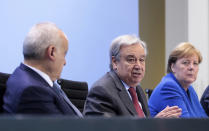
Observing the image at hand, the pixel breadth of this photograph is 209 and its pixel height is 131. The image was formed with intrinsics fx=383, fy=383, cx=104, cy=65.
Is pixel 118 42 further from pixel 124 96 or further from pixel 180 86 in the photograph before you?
pixel 180 86

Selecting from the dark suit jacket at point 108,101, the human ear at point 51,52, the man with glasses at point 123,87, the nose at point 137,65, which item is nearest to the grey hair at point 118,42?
the man with glasses at point 123,87

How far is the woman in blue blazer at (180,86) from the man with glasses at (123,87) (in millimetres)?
376

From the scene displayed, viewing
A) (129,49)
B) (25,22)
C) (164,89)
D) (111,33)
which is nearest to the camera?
(129,49)

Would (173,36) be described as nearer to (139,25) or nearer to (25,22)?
(139,25)

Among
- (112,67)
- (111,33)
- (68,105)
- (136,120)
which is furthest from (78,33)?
(136,120)

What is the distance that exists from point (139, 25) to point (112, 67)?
2.77 metres

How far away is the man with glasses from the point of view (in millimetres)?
2055

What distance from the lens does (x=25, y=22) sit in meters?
3.77

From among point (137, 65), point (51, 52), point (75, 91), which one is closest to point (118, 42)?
point (137, 65)

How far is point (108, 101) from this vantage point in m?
2.05

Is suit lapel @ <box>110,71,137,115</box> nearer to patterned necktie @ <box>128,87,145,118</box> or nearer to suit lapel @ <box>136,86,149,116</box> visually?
patterned necktie @ <box>128,87,145,118</box>

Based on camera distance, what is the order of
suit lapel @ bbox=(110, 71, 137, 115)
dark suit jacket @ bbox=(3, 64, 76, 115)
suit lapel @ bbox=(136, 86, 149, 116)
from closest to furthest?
dark suit jacket @ bbox=(3, 64, 76, 115) → suit lapel @ bbox=(110, 71, 137, 115) → suit lapel @ bbox=(136, 86, 149, 116)

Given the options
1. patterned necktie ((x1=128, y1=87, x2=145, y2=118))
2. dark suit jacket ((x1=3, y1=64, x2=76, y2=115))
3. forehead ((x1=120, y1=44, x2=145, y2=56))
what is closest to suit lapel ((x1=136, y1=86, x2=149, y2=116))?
patterned necktie ((x1=128, y1=87, x2=145, y2=118))

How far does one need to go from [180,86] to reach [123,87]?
3.03 feet
